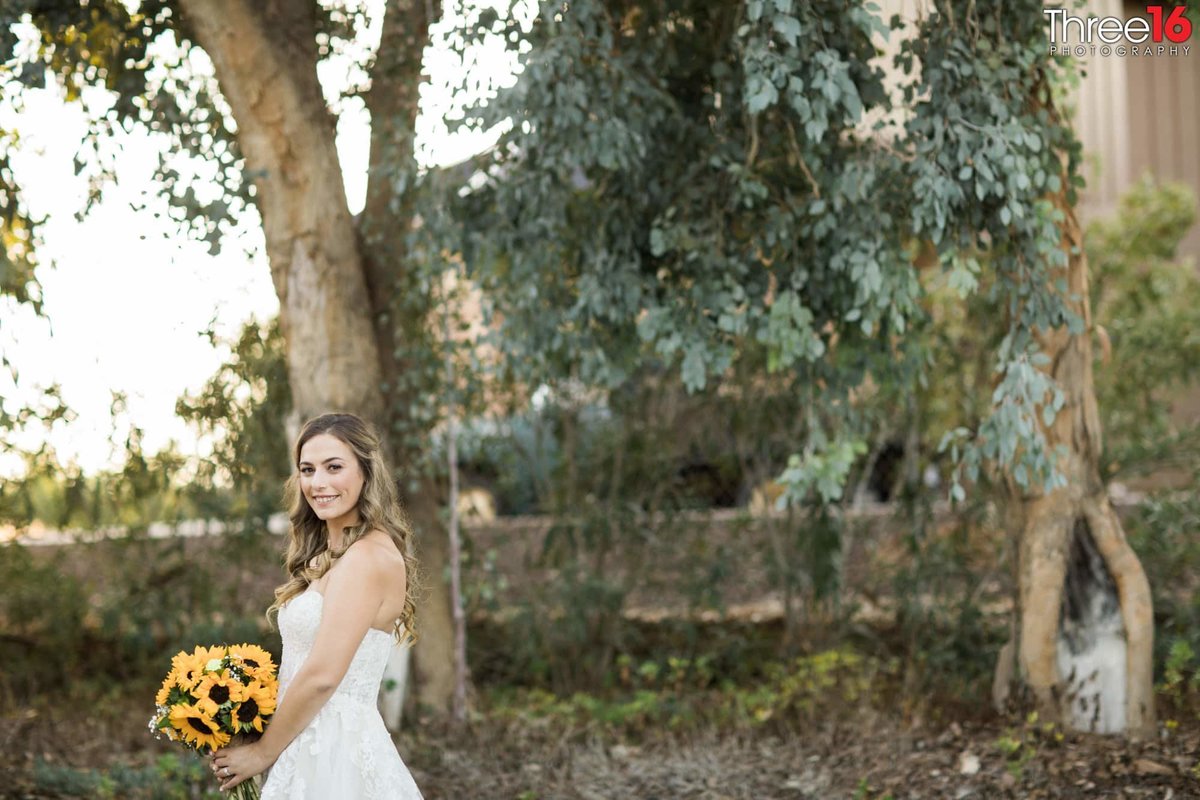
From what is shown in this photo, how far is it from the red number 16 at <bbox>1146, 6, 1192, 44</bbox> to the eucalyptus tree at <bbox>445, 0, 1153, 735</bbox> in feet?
1.86

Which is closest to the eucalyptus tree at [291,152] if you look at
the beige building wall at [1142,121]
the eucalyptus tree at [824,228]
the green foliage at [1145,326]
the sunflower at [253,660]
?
the eucalyptus tree at [824,228]

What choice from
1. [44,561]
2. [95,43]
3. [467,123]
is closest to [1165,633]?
[467,123]

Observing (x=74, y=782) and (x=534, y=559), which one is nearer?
(x=74, y=782)

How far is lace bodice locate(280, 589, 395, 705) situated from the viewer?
3348 mm

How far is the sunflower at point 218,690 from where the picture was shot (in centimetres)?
329

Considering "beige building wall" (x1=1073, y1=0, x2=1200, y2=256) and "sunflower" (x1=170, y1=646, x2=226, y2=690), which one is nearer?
"sunflower" (x1=170, y1=646, x2=226, y2=690)

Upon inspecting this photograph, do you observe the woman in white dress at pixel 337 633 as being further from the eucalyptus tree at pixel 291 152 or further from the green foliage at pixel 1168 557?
the green foliage at pixel 1168 557

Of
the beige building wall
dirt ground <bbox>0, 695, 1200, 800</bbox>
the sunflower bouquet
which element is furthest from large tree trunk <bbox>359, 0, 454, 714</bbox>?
the beige building wall

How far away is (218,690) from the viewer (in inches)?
130

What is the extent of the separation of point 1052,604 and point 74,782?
4.65 meters

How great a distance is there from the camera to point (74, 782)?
5.75 metres

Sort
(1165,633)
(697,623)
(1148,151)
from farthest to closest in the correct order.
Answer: (1148,151) < (697,623) < (1165,633)

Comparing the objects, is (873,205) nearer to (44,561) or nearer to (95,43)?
(95,43)

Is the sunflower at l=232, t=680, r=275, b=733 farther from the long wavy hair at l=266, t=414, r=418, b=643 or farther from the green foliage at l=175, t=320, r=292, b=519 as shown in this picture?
the green foliage at l=175, t=320, r=292, b=519
